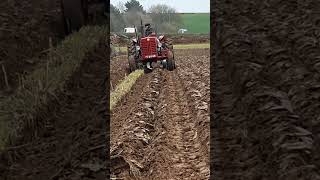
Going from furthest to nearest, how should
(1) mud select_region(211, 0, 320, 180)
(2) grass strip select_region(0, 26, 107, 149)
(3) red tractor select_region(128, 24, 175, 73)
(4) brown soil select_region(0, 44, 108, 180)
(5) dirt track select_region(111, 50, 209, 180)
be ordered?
1. (3) red tractor select_region(128, 24, 175, 73)
2. (2) grass strip select_region(0, 26, 107, 149)
3. (5) dirt track select_region(111, 50, 209, 180)
4. (4) brown soil select_region(0, 44, 108, 180)
5. (1) mud select_region(211, 0, 320, 180)

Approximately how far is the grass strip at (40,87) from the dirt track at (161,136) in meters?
1.10

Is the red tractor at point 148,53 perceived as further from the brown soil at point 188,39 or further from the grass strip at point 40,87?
the brown soil at point 188,39

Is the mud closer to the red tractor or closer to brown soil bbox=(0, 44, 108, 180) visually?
brown soil bbox=(0, 44, 108, 180)

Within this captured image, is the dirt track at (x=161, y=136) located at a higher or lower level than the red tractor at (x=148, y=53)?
lower

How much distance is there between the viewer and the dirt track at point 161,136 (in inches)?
262

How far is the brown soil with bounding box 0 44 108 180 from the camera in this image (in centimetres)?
568

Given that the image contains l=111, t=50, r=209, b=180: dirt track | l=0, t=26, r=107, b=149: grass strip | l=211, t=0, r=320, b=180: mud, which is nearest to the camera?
l=211, t=0, r=320, b=180: mud

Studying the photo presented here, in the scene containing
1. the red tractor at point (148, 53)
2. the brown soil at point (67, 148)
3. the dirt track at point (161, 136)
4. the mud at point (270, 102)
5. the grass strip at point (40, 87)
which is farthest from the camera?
the red tractor at point (148, 53)

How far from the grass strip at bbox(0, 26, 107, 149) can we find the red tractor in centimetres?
772

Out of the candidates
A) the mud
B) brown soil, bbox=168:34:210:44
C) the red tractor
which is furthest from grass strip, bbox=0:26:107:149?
brown soil, bbox=168:34:210:44

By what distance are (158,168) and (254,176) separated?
2.06 m

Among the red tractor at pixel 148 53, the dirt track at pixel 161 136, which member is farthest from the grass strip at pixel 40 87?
the red tractor at pixel 148 53

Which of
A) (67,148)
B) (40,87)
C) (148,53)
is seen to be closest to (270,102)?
(67,148)

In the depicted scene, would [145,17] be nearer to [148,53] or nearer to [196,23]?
[196,23]
